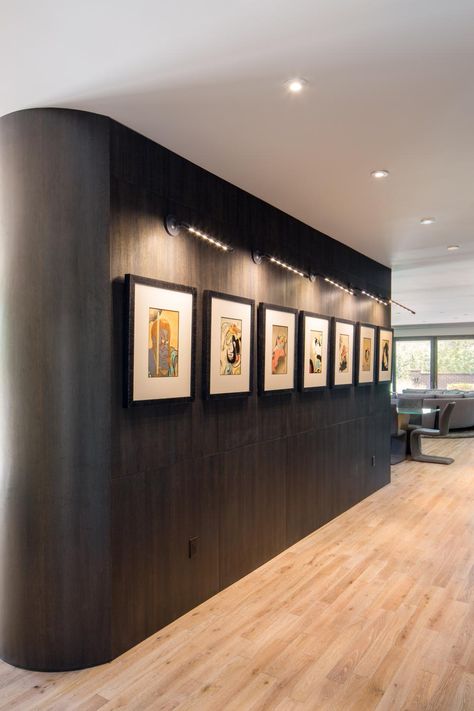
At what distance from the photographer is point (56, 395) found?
2.51m

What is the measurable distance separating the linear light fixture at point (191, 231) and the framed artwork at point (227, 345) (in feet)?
1.03

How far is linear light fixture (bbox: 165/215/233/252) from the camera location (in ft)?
9.68

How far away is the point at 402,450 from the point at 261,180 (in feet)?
18.7

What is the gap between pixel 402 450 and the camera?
7922 millimetres

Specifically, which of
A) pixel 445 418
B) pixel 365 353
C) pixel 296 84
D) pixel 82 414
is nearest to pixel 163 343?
pixel 82 414

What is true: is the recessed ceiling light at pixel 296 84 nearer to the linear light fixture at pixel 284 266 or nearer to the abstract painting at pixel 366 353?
the linear light fixture at pixel 284 266

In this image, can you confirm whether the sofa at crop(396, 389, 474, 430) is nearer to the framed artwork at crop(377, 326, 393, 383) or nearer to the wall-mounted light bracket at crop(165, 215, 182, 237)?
the framed artwork at crop(377, 326, 393, 383)

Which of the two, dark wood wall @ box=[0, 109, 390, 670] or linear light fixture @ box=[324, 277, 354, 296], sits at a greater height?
linear light fixture @ box=[324, 277, 354, 296]

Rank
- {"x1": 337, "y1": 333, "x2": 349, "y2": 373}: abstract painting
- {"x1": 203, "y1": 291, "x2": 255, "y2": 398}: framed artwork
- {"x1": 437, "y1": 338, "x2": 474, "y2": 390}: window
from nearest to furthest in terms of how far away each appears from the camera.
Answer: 1. {"x1": 203, "y1": 291, "x2": 255, "y2": 398}: framed artwork
2. {"x1": 337, "y1": 333, "x2": 349, "y2": 373}: abstract painting
3. {"x1": 437, "y1": 338, "x2": 474, "y2": 390}: window

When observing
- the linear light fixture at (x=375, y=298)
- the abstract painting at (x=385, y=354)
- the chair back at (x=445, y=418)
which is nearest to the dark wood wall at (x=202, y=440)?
the linear light fixture at (x=375, y=298)

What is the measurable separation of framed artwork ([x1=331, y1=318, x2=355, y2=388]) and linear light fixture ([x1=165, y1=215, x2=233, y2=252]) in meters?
A: 1.94

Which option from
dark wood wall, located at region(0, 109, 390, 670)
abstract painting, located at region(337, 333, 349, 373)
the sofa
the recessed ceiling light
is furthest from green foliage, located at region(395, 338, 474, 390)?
the recessed ceiling light

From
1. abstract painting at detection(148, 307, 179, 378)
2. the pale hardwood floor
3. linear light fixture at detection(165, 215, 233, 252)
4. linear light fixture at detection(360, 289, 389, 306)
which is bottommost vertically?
the pale hardwood floor

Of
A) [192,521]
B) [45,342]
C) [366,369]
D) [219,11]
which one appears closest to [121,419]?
[45,342]
